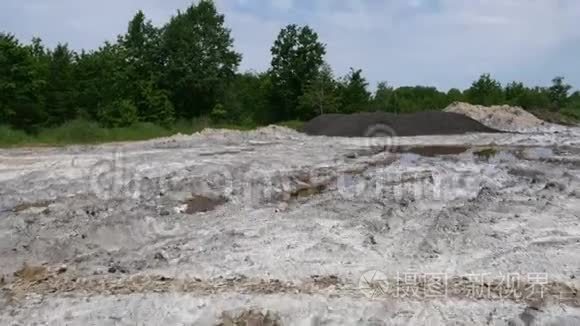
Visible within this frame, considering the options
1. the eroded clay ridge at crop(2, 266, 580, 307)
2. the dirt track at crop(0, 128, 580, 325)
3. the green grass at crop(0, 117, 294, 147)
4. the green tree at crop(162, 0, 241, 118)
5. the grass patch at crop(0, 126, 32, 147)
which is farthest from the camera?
the green tree at crop(162, 0, 241, 118)

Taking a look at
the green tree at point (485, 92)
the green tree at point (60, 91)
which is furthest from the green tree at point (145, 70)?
the green tree at point (485, 92)

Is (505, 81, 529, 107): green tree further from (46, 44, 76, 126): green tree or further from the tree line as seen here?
(46, 44, 76, 126): green tree

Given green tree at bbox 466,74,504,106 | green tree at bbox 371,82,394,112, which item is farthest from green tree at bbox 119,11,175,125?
green tree at bbox 466,74,504,106

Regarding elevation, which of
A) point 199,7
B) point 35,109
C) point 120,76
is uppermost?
point 199,7

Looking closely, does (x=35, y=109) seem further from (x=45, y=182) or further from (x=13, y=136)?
(x=45, y=182)

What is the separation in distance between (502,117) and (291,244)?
74.4 feet

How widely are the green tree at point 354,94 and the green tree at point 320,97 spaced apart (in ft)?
3.78

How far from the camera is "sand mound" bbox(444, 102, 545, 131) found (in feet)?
80.4

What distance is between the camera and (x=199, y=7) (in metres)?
31.8

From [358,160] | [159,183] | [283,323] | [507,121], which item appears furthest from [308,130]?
[283,323]

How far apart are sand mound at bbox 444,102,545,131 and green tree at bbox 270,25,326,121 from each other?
31.7ft

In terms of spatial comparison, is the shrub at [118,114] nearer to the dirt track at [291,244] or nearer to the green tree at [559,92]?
the dirt track at [291,244]

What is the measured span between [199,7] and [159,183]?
83.3 ft

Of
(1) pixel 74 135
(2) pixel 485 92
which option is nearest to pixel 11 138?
(1) pixel 74 135
